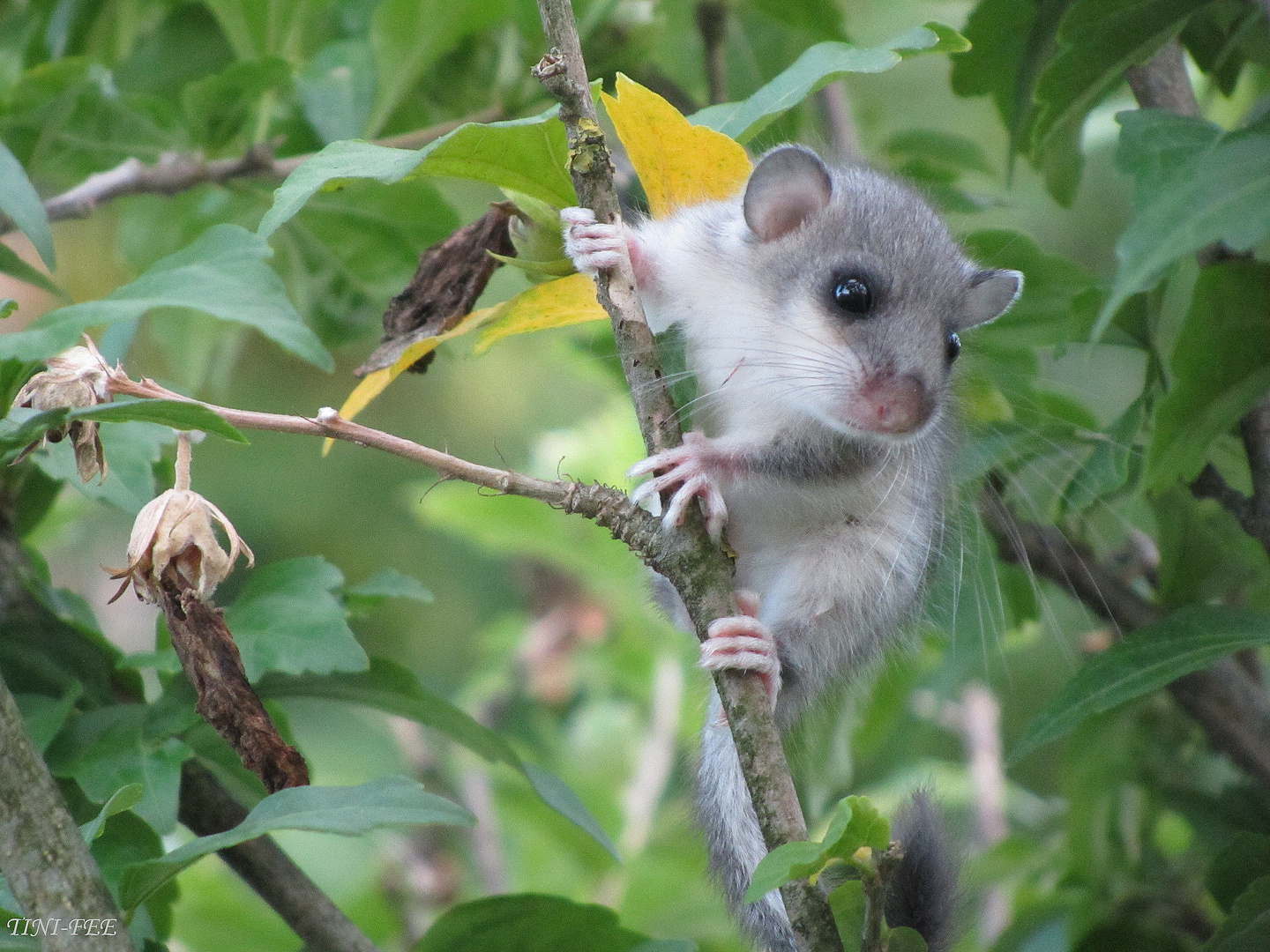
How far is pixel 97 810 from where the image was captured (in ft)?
4.71

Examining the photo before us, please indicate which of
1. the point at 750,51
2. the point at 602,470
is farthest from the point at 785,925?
the point at 750,51

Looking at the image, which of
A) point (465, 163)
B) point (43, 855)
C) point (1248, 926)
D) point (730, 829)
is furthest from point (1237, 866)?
point (43, 855)

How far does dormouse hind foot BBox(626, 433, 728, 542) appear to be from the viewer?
136 cm

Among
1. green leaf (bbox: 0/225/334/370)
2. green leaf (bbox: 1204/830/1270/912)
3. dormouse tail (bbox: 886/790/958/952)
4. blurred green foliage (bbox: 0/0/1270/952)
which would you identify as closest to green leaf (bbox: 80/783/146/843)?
blurred green foliage (bbox: 0/0/1270/952)

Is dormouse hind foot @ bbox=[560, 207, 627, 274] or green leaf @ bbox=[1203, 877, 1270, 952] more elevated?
dormouse hind foot @ bbox=[560, 207, 627, 274]

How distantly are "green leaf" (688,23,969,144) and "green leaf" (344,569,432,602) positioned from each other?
0.63 m

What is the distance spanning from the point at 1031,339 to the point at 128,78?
154 centimetres

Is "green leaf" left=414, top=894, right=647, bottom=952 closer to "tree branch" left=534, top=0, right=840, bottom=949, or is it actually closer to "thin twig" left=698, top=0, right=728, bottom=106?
"tree branch" left=534, top=0, right=840, bottom=949

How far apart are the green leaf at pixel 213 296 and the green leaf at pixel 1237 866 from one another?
1283 mm

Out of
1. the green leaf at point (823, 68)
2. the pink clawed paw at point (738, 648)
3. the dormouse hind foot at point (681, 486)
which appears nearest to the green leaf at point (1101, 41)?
the green leaf at point (823, 68)

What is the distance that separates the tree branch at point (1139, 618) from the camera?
192 cm

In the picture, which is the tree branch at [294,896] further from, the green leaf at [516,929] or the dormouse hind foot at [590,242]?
the dormouse hind foot at [590,242]

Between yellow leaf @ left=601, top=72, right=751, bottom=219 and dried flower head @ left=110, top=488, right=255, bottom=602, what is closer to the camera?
dried flower head @ left=110, top=488, right=255, bottom=602

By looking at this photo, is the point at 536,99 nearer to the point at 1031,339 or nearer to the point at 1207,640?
the point at 1031,339
